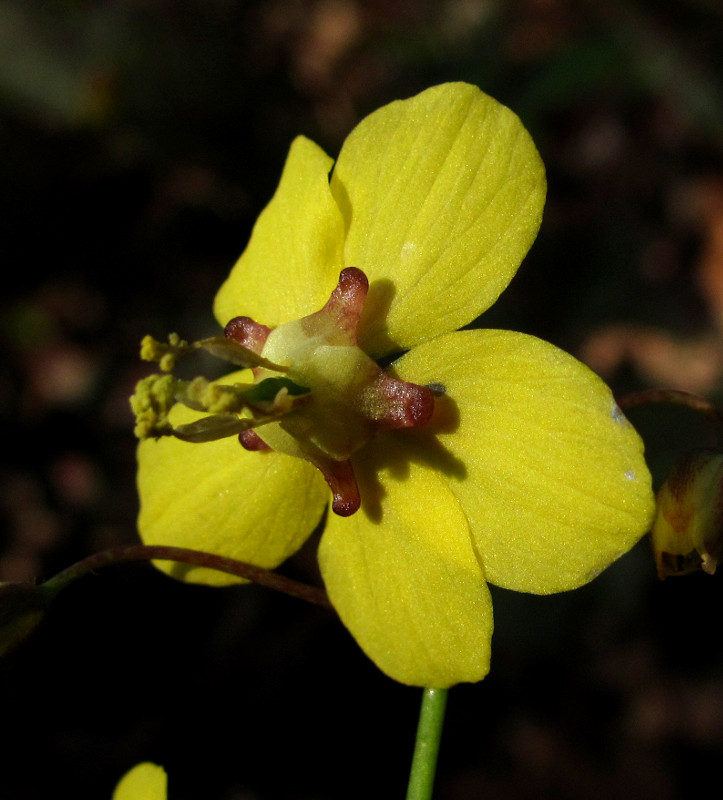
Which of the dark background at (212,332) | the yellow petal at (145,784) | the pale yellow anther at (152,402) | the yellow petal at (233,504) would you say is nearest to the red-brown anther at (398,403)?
the yellow petal at (233,504)

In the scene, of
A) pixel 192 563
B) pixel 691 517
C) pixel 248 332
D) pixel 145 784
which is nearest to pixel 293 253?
pixel 248 332

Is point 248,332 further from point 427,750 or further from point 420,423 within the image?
point 427,750

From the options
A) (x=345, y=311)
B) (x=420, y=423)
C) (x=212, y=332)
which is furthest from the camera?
(x=212, y=332)

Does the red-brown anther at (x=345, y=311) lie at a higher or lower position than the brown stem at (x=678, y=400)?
higher

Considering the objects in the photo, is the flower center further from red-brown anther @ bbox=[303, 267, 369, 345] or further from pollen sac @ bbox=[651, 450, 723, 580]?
pollen sac @ bbox=[651, 450, 723, 580]

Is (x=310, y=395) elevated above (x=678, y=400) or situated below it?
above

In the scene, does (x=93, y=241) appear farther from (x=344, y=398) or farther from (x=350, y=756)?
(x=344, y=398)

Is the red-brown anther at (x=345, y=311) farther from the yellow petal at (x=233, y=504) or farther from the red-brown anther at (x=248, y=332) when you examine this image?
the yellow petal at (x=233, y=504)
